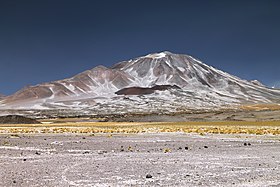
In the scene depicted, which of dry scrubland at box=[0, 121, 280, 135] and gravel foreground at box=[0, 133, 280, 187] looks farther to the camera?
dry scrubland at box=[0, 121, 280, 135]

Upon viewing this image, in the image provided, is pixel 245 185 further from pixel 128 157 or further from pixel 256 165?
pixel 128 157

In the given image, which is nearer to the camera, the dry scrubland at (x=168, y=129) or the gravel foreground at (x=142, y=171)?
the gravel foreground at (x=142, y=171)

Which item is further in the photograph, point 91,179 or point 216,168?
point 216,168

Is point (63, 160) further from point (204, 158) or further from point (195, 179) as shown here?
point (195, 179)

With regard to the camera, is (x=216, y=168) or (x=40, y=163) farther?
(x=40, y=163)

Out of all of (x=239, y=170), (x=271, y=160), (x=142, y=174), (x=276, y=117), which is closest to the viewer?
(x=142, y=174)

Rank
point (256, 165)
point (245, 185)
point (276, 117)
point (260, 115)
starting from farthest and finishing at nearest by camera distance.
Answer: point (260, 115)
point (276, 117)
point (256, 165)
point (245, 185)

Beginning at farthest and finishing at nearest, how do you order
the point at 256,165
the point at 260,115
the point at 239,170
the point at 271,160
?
the point at 260,115
the point at 271,160
the point at 256,165
the point at 239,170

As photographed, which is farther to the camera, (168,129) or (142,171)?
(168,129)

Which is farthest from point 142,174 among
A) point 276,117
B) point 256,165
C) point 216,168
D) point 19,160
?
point 276,117

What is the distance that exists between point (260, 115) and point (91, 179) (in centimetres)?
9457

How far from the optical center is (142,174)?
579 inches

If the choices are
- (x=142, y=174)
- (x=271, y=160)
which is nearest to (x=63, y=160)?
(x=142, y=174)

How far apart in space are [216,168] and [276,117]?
278 feet
